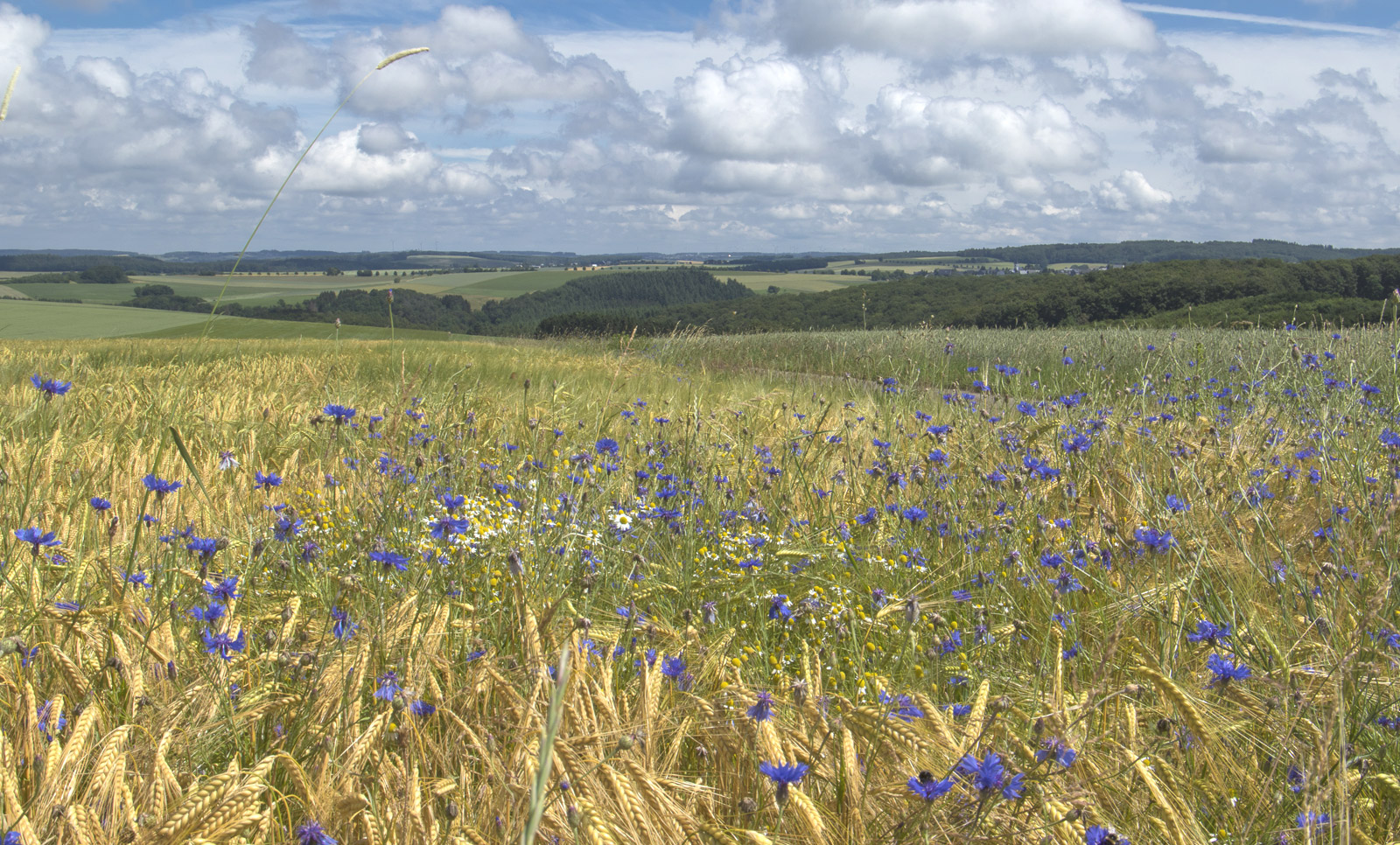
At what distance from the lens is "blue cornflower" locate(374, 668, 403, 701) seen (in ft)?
5.08

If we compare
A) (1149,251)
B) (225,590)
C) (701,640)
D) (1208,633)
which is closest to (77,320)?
(225,590)

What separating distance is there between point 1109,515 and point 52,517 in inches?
151

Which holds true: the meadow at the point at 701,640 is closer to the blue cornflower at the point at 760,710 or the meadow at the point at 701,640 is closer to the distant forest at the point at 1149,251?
the blue cornflower at the point at 760,710

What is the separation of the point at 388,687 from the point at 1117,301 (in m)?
38.4

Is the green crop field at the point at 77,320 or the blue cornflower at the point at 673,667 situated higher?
the green crop field at the point at 77,320

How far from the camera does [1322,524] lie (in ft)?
9.28

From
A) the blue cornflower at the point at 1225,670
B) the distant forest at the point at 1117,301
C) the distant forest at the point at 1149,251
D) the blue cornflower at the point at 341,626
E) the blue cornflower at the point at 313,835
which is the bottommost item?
the blue cornflower at the point at 313,835

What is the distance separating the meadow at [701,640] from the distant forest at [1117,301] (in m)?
17.1

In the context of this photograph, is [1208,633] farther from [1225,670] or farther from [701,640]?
[701,640]

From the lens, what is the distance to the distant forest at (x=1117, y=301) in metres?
24.0

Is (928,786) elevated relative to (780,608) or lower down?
elevated

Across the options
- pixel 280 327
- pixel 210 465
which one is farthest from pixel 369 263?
pixel 210 465

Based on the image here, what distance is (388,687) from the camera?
1.60 meters

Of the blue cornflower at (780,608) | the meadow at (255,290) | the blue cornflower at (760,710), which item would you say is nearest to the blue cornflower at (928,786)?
the blue cornflower at (760,710)
